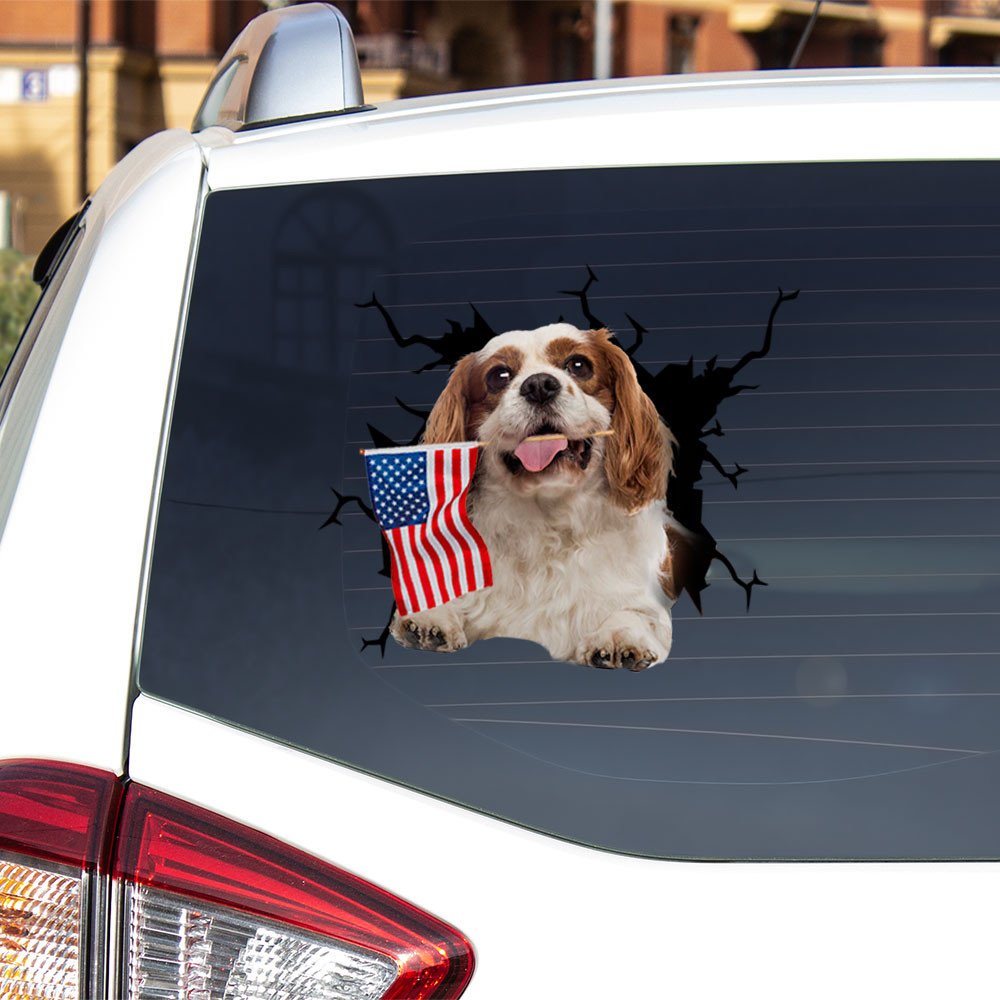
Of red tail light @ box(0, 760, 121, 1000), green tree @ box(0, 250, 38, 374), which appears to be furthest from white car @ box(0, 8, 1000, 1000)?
green tree @ box(0, 250, 38, 374)

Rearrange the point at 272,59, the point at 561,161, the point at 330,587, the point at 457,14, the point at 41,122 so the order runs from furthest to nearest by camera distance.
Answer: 1. the point at 457,14
2. the point at 41,122
3. the point at 272,59
4. the point at 561,161
5. the point at 330,587

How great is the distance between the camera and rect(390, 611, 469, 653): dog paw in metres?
1.27

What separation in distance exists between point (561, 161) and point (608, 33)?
15.4 metres

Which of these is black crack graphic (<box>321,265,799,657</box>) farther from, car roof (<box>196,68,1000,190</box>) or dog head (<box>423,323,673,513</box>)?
car roof (<box>196,68,1000,190</box>)

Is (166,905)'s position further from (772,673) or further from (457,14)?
(457,14)

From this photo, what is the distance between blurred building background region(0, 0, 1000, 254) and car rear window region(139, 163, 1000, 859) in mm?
20160

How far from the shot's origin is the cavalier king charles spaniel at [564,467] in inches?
51.7

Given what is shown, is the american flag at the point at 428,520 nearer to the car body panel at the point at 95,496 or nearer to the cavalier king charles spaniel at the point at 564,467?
the cavalier king charles spaniel at the point at 564,467

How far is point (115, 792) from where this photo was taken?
1.20 m

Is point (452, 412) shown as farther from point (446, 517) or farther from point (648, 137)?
point (648, 137)

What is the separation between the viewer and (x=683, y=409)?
4.30 ft

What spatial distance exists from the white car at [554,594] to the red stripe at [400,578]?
0.02 meters

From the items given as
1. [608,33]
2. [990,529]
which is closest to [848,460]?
[990,529]

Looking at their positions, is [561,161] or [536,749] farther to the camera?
[561,161]
